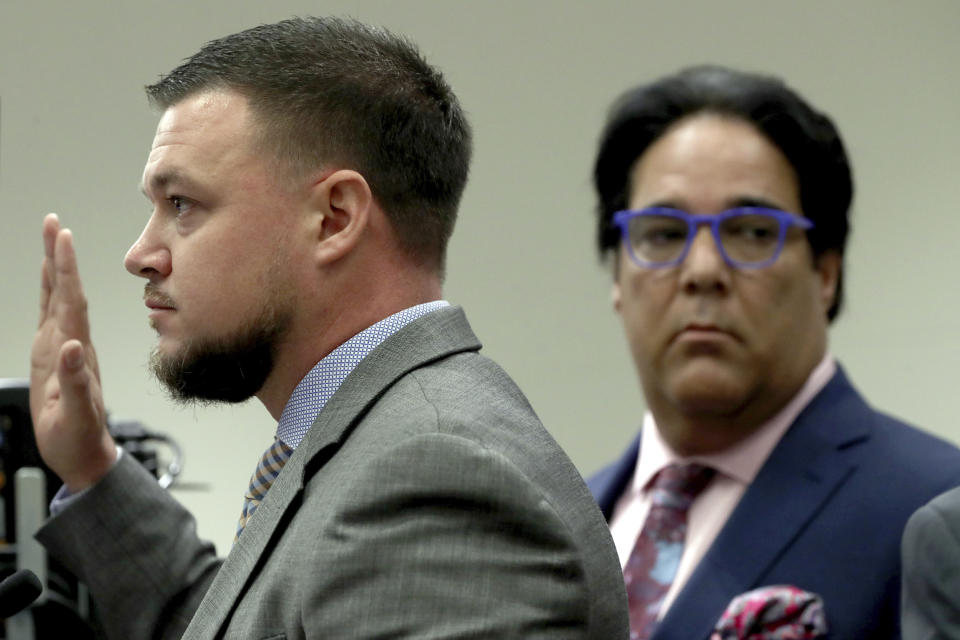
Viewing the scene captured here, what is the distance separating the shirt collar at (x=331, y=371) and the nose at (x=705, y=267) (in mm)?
735

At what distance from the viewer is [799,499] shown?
5.47ft

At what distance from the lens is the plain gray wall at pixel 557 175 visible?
124 inches

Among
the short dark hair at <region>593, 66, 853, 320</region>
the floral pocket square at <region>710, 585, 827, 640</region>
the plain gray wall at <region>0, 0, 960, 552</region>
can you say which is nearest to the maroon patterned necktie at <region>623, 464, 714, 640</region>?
the floral pocket square at <region>710, 585, 827, 640</region>

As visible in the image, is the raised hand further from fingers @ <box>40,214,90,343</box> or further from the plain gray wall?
the plain gray wall

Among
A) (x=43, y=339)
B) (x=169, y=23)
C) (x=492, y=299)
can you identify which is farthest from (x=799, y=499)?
(x=169, y=23)

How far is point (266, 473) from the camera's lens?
1209 millimetres

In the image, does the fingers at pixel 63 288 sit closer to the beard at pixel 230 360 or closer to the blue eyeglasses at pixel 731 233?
the beard at pixel 230 360

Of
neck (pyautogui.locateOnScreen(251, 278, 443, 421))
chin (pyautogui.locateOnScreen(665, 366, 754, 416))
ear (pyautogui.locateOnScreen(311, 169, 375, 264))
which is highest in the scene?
ear (pyautogui.locateOnScreen(311, 169, 375, 264))

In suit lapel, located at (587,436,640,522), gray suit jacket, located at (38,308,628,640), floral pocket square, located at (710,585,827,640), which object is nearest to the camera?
gray suit jacket, located at (38,308,628,640)

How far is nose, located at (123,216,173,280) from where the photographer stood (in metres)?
1.19

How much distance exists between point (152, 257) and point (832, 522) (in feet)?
3.08

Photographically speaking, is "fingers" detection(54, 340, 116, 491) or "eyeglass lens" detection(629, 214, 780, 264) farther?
"eyeglass lens" detection(629, 214, 780, 264)

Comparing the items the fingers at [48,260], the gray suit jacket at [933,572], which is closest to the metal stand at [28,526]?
the fingers at [48,260]

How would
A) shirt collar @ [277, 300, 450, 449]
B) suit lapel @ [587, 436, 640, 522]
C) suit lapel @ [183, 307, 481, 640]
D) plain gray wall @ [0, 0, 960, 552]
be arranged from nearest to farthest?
suit lapel @ [183, 307, 481, 640] → shirt collar @ [277, 300, 450, 449] → suit lapel @ [587, 436, 640, 522] → plain gray wall @ [0, 0, 960, 552]
